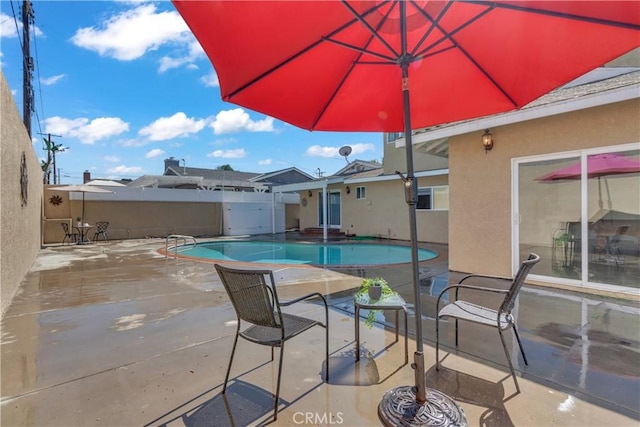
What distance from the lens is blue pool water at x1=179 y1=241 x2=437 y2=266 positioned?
1081 cm

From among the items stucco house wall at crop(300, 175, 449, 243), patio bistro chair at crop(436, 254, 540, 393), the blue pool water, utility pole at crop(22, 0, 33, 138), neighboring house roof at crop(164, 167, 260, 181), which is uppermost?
utility pole at crop(22, 0, 33, 138)

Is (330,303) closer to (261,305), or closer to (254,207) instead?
(261,305)

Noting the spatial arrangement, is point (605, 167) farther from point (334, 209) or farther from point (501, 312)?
point (334, 209)

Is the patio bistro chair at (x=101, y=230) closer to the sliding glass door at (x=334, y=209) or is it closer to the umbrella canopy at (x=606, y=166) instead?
the sliding glass door at (x=334, y=209)

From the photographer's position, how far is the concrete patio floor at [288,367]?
229 centimetres

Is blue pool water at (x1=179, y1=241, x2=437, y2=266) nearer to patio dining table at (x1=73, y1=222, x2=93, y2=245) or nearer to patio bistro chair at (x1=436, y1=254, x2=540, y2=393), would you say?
patio dining table at (x1=73, y1=222, x2=93, y2=245)

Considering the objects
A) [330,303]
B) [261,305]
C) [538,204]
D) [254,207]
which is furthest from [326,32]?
[254,207]

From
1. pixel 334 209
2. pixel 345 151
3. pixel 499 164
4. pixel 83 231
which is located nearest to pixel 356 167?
pixel 345 151

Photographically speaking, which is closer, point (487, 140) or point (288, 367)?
point (288, 367)

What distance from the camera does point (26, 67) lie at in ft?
45.4

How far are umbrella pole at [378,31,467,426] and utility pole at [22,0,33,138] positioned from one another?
16.6 meters

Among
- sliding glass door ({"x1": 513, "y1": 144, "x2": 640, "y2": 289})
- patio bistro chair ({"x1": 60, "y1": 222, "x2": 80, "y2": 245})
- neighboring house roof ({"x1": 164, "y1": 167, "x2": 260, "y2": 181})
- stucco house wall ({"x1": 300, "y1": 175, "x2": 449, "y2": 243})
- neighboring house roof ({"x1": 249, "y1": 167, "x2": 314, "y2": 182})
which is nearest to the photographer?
sliding glass door ({"x1": 513, "y1": 144, "x2": 640, "y2": 289})

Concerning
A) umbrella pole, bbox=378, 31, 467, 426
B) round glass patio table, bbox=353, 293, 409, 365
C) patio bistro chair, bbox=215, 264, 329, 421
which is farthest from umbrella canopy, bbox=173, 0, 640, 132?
round glass patio table, bbox=353, 293, 409, 365

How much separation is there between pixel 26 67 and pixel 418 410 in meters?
19.2
